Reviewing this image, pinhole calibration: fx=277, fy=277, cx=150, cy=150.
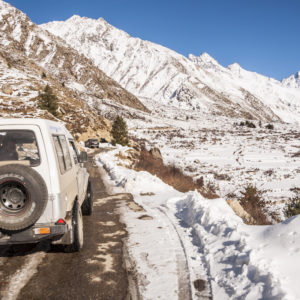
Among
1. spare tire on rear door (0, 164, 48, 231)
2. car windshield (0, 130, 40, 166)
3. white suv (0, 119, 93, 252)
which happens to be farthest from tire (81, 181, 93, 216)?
spare tire on rear door (0, 164, 48, 231)

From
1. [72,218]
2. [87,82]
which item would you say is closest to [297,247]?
[72,218]

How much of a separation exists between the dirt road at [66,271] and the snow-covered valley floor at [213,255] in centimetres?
35

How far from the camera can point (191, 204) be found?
7645 mm

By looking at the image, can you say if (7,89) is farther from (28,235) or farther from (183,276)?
(183,276)

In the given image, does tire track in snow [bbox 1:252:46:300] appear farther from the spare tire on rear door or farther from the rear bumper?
the spare tire on rear door

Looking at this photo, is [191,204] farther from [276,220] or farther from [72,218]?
[72,218]

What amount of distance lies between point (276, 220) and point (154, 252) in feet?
17.9

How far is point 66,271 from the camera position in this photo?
4.29 meters

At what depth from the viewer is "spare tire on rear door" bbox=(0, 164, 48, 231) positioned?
365cm


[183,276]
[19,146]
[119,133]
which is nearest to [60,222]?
[19,146]

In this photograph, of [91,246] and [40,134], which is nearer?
[40,134]

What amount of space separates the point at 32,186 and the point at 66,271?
61.5 inches

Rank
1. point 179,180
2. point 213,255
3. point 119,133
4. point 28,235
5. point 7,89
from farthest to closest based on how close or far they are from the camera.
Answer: point 7,89
point 119,133
point 179,180
point 213,255
point 28,235

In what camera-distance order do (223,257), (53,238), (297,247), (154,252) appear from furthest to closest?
1. (154,252)
2. (223,257)
3. (53,238)
4. (297,247)
